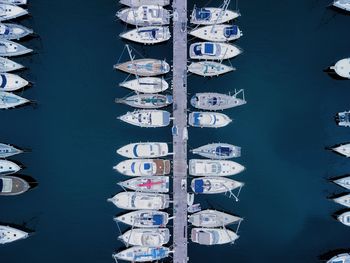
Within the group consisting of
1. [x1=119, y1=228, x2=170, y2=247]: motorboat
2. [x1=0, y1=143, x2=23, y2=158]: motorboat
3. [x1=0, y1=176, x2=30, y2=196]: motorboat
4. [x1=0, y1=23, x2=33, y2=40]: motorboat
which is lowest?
[x1=119, y1=228, x2=170, y2=247]: motorboat

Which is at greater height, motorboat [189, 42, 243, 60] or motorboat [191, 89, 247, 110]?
motorboat [189, 42, 243, 60]

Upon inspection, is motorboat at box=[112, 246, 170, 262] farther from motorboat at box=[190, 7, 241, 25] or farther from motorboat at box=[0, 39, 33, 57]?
motorboat at box=[190, 7, 241, 25]

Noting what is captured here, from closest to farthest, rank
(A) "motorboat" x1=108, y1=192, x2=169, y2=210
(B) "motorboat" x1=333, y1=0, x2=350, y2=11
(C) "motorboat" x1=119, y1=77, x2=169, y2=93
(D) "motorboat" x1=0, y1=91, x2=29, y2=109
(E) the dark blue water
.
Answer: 1. (D) "motorboat" x1=0, y1=91, x2=29, y2=109
2. (A) "motorboat" x1=108, y1=192, x2=169, y2=210
3. (C) "motorboat" x1=119, y1=77, x2=169, y2=93
4. (E) the dark blue water
5. (B) "motorboat" x1=333, y1=0, x2=350, y2=11

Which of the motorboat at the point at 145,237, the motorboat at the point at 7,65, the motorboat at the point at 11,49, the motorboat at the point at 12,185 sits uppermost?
the motorboat at the point at 11,49

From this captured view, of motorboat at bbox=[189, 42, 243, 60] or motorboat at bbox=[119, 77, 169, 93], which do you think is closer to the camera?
motorboat at bbox=[119, 77, 169, 93]

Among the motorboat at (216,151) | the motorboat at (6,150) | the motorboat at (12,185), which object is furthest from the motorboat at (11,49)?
the motorboat at (216,151)

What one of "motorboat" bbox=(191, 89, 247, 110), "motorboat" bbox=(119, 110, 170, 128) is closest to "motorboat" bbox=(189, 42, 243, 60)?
"motorboat" bbox=(191, 89, 247, 110)

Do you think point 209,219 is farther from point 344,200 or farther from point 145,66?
point 145,66

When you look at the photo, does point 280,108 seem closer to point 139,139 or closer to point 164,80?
point 164,80

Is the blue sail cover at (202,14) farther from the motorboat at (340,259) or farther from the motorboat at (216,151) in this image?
the motorboat at (340,259)
